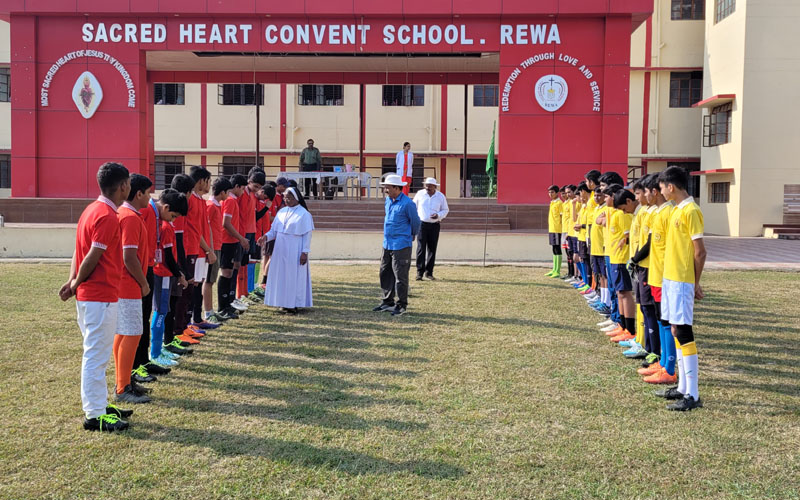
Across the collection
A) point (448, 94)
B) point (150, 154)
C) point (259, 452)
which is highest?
point (448, 94)

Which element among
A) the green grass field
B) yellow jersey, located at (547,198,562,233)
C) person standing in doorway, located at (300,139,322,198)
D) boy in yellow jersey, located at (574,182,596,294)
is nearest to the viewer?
the green grass field

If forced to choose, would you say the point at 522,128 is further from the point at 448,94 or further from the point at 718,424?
the point at 718,424

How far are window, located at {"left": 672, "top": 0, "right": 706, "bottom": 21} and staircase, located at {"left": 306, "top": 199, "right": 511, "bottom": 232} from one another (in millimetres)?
13491

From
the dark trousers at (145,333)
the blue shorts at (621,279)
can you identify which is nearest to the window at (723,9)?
the blue shorts at (621,279)

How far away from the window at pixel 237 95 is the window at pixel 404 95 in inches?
213

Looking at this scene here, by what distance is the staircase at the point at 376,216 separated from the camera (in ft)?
59.4

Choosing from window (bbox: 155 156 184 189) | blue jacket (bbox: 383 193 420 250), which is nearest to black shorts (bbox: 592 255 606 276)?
blue jacket (bbox: 383 193 420 250)

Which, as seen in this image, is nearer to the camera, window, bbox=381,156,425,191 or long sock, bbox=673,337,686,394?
long sock, bbox=673,337,686,394

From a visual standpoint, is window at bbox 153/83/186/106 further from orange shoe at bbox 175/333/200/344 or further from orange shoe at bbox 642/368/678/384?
orange shoe at bbox 642/368/678/384

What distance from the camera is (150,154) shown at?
2106cm

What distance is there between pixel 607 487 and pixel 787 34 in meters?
23.5

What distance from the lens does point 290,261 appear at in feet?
27.9

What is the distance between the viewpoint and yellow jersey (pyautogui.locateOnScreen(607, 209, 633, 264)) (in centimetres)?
715

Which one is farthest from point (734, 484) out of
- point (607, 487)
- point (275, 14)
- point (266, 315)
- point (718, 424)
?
point (275, 14)
